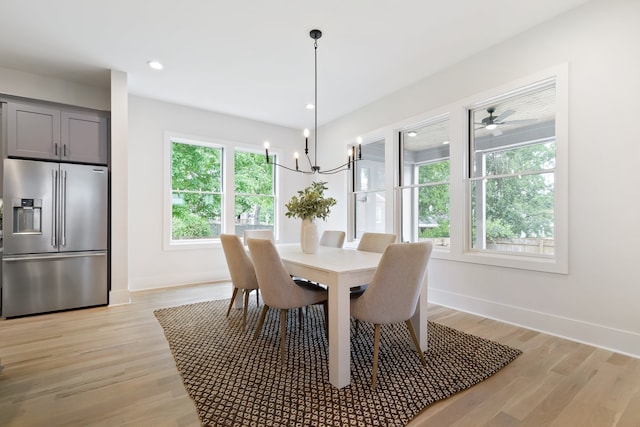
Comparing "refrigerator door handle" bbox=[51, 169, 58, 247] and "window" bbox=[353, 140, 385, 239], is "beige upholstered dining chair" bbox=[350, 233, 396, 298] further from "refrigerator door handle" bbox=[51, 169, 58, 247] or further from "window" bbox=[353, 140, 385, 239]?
"refrigerator door handle" bbox=[51, 169, 58, 247]

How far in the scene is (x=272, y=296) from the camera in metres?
2.26

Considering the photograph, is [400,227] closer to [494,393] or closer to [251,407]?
[494,393]

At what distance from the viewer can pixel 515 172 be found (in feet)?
10.2

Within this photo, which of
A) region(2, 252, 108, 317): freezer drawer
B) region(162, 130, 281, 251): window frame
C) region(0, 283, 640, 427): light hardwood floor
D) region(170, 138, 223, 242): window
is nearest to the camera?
region(0, 283, 640, 427): light hardwood floor

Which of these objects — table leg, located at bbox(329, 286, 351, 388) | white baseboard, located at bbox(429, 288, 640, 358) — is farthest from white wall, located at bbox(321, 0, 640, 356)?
table leg, located at bbox(329, 286, 351, 388)

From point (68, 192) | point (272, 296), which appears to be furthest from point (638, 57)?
point (68, 192)

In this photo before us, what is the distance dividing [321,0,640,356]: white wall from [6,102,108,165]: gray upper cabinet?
483cm

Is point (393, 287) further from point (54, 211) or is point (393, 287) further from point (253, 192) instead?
point (253, 192)

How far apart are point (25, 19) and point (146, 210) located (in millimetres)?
2518

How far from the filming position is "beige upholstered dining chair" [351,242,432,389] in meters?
1.85

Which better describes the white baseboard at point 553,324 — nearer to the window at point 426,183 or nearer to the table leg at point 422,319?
the window at point 426,183

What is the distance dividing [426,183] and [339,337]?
2.81m

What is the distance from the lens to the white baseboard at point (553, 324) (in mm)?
2348

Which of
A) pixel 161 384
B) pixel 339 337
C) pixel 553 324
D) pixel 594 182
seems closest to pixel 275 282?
pixel 339 337
